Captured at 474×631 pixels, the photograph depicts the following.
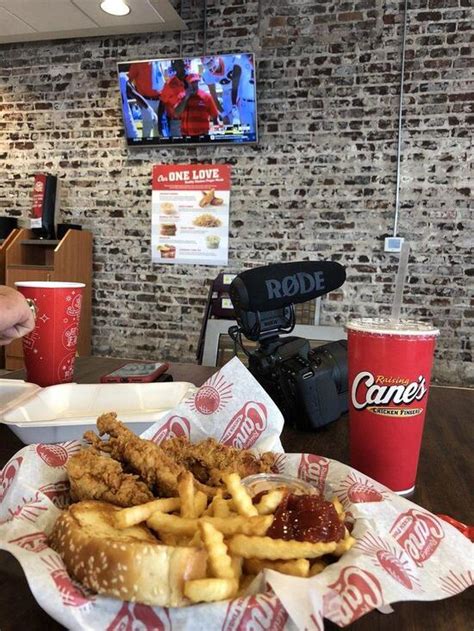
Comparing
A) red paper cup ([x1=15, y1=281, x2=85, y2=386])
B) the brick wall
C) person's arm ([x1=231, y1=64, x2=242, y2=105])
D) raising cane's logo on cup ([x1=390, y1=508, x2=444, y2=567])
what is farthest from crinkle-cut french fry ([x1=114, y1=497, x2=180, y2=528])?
person's arm ([x1=231, y1=64, x2=242, y2=105])

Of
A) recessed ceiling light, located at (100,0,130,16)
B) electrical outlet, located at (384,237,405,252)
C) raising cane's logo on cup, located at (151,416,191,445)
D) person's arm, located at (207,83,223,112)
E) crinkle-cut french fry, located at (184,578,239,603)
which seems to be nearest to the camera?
crinkle-cut french fry, located at (184,578,239,603)

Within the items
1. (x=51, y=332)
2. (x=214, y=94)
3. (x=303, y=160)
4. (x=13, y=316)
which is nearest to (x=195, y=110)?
(x=214, y=94)

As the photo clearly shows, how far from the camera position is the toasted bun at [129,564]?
1.37ft

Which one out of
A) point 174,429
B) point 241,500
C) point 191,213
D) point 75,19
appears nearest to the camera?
point 241,500

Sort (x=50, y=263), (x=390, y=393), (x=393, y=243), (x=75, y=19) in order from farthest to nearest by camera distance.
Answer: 1. (x=50, y=263)
2. (x=75, y=19)
3. (x=393, y=243)
4. (x=390, y=393)

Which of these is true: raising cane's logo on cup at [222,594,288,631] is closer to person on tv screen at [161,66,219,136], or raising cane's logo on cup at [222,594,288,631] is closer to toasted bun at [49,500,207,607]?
toasted bun at [49,500,207,607]

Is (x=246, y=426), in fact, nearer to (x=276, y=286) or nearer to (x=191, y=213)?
(x=276, y=286)

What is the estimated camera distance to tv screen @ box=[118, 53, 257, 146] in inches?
137

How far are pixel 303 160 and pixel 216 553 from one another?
11.3 feet

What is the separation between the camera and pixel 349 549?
1.58 ft

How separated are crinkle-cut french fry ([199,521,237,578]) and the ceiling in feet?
11.8

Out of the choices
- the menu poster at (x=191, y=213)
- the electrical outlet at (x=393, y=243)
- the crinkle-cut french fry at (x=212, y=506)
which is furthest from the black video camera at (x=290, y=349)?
the menu poster at (x=191, y=213)

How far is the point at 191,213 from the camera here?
3795 mm

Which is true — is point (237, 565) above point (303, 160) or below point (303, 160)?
below
